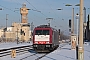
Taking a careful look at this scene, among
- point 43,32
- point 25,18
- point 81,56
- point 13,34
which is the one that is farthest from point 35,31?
point 25,18

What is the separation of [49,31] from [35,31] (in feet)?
6.53

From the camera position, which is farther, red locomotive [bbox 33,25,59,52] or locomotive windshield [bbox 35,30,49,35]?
locomotive windshield [bbox 35,30,49,35]

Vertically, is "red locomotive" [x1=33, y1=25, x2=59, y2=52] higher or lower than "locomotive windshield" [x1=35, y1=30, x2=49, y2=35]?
lower

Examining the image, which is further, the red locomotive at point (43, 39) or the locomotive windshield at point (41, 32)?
the locomotive windshield at point (41, 32)

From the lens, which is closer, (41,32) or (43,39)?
Answer: (43,39)

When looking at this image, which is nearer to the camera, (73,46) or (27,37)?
(73,46)

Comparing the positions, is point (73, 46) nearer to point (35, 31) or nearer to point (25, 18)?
point (35, 31)

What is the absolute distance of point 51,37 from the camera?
118 ft

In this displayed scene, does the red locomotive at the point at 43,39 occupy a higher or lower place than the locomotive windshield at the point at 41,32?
lower

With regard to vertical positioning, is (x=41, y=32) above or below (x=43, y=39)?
above

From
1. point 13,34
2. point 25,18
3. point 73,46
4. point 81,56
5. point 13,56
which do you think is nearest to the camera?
point 81,56

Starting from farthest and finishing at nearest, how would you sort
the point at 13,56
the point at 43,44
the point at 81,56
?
the point at 43,44 < the point at 13,56 < the point at 81,56

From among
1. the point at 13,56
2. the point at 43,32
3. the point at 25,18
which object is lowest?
the point at 13,56

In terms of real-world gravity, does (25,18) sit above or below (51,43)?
above
